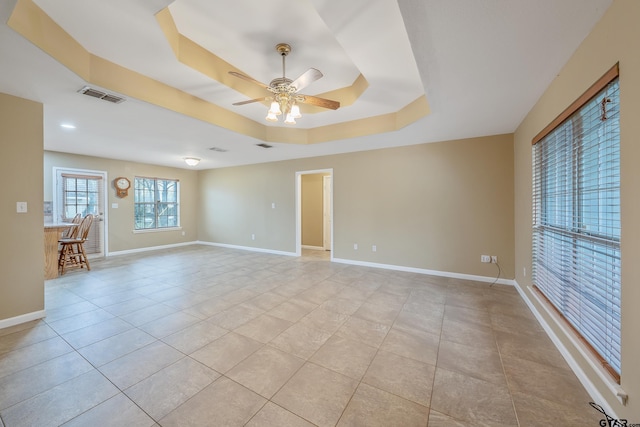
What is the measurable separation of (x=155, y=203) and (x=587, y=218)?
8.50m

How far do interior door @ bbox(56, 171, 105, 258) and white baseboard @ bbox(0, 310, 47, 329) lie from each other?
365 cm

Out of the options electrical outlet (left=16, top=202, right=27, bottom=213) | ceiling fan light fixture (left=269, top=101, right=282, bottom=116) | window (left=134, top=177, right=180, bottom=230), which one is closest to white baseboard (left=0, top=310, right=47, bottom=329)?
electrical outlet (left=16, top=202, right=27, bottom=213)

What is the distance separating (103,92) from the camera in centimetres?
247

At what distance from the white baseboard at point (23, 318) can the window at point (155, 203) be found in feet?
13.9

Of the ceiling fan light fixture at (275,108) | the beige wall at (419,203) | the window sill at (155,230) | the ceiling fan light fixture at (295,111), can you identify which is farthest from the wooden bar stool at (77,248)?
the ceiling fan light fixture at (295,111)

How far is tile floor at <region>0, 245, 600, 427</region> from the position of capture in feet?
4.86

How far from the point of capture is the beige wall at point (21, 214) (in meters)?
2.52

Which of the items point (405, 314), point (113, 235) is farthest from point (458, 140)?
point (113, 235)

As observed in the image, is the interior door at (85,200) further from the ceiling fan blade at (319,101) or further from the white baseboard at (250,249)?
the ceiling fan blade at (319,101)

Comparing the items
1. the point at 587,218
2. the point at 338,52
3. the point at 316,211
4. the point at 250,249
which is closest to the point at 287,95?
the point at 338,52

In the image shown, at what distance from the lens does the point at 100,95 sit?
8.30 feet

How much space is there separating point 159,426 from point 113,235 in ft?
20.7

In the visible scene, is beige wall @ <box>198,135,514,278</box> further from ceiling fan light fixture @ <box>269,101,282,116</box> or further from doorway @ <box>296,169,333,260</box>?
ceiling fan light fixture @ <box>269,101,282,116</box>

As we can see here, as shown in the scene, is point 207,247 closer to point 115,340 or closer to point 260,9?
point 115,340
